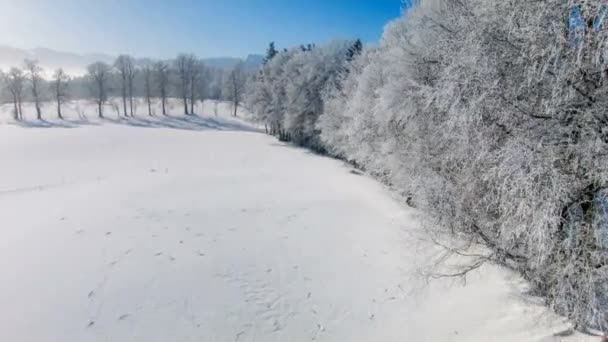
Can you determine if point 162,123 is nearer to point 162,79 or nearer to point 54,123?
point 162,79

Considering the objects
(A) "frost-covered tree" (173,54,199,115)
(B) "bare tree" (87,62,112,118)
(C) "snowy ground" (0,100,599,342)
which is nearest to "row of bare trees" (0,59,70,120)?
(B) "bare tree" (87,62,112,118)

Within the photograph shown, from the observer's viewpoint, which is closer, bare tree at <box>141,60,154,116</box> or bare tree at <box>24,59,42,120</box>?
bare tree at <box>24,59,42,120</box>

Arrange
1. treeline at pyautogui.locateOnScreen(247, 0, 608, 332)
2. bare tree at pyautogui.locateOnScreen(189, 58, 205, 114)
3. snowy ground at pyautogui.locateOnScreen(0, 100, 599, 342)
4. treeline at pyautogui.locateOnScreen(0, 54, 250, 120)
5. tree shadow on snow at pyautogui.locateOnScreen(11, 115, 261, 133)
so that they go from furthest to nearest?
bare tree at pyautogui.locateOnScreen(189, 58, 205, 114) → treeline at pyautogui.locateOnScreen(0, 54, 250, 120) → tree shadow on snow at pyautogui.locateOnScreen(11, 115, 261, 133) → snowy ground at pyautogui.locateOnScreen(0, 100, 599, 342) → treeline at pyautogui.locateOnScreen(247, 0, 608, 332)

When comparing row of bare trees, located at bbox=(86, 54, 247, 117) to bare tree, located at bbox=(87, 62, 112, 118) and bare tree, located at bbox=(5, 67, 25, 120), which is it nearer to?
bare tree, located at bbox=(87, 62, 112, 118)

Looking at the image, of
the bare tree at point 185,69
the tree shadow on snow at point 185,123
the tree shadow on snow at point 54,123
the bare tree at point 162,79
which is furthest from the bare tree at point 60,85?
the bare tree at point 185,69

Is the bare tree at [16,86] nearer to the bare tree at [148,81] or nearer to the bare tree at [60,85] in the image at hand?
the bare tree at [60,85]

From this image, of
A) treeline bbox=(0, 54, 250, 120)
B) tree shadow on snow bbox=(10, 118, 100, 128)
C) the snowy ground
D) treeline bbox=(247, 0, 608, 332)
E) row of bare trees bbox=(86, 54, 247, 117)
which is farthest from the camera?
row of bare trees bbox=(86, 54, 247, 117)

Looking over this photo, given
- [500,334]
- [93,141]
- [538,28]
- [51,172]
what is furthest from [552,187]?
[93,141]

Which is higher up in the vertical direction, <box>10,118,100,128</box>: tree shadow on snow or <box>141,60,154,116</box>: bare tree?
<box>141,60,154,116</box>: bare tree
